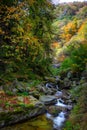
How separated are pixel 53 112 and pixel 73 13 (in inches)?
3158

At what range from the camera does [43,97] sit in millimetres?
15477

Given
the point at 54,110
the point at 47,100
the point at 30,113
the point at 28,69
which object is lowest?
the point at 54,110

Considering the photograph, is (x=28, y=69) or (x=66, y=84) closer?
(x=28, y=69)

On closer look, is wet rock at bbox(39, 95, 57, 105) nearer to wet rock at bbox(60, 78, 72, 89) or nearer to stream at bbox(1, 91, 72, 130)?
stream at bbox(1, 91, 72, 130)

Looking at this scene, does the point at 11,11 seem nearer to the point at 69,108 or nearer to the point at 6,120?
the point at 6,120

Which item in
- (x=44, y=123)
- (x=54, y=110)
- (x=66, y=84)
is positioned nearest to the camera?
(x=44, y=123)

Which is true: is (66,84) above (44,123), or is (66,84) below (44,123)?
below

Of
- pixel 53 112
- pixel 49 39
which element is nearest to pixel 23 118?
pixel 53 112

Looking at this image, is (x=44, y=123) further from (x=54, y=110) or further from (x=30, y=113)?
(x=54, y=110)

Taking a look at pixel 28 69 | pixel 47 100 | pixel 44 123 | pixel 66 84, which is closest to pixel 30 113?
pixel 44 123

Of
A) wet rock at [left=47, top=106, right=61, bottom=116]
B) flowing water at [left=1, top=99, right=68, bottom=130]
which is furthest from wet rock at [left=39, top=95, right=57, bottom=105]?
flowing water at [left=1, top=99, right=68, bottom=130]

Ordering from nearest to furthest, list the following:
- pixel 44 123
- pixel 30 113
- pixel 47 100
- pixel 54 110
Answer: pixel 44 123 → pixel 30 113 → pixel 54 110 → pixel 47 100

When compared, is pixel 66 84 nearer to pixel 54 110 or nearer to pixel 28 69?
pixel 28 69

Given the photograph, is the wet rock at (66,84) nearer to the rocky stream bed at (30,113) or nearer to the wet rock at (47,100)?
the wet rock at (47,100)
